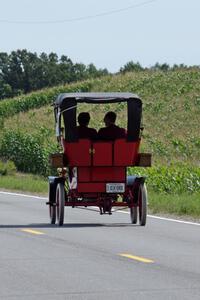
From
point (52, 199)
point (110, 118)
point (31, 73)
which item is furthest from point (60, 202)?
point (31, 73)

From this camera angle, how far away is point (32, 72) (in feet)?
589

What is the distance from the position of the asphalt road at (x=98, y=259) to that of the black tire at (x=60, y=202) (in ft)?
0.72

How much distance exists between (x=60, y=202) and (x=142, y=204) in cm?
147

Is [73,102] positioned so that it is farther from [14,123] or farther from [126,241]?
[14,123]

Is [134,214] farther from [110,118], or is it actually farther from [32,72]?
[32,72]

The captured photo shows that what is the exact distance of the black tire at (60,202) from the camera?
20.2 meters

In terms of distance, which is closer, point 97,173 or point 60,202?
point 60,202

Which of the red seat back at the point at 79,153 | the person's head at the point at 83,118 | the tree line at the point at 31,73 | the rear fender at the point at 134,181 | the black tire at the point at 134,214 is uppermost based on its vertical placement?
the tree line at the point at 31,73

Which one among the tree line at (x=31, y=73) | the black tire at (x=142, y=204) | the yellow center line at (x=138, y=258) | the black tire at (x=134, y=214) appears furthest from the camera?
the tree line at (x=31, y=73)

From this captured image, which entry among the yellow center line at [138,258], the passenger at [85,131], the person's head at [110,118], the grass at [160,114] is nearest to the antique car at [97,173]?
the passenger at [85,131]

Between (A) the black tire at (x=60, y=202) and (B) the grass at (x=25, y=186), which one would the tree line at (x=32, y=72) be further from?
(A) the black tire at (x=60, y=202)

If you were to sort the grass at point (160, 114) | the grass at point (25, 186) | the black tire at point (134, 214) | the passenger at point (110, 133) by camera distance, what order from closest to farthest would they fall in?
1. the passenger at point (110, 133)
2. the black tire at point (134, 214)
3. the grass at point (25, 186)
4. the grass at point (160, 114)

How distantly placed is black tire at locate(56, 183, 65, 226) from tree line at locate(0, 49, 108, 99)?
147792 millimetres

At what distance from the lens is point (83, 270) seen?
13.3 m
